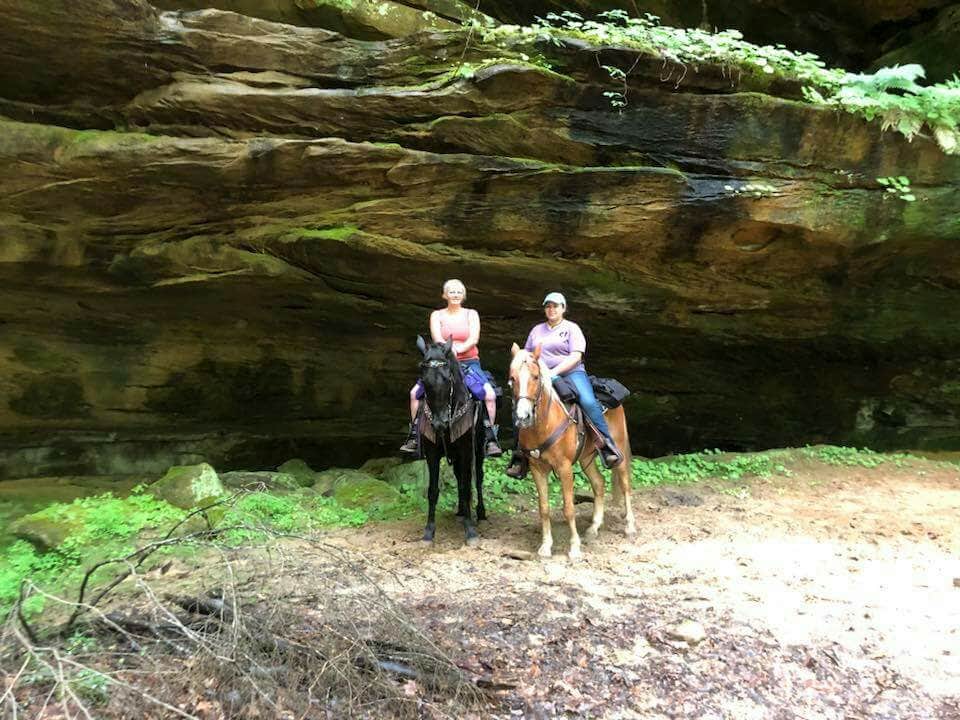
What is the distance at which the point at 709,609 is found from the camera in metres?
4.33

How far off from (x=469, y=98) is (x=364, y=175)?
1.72 meters

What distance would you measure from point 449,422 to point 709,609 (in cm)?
295

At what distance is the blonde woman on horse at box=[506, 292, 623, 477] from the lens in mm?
6133

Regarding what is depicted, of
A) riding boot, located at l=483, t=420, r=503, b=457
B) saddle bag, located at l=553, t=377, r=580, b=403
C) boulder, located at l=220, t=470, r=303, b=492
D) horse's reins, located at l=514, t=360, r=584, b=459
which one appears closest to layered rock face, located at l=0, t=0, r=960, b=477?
boulder, located at l=220, t=470, r=303, b=492

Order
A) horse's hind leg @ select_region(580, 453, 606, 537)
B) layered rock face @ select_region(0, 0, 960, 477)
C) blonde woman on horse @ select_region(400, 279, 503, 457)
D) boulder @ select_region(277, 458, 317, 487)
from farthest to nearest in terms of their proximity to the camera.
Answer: boulder @ select_region(277, 458, 317, 487) → layered rock face @ select_region(0, 0, 960, 477) → horse's hind leg @ select_region(580, 453, 606, 537) → blonde woman on horse @ select_region(400, 279, 503, 457)

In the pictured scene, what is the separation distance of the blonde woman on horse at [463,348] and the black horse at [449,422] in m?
0.14

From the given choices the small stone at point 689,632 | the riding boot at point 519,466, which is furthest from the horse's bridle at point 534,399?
the small stone at point 689,632

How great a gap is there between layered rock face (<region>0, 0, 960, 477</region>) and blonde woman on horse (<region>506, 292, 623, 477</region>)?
190 centimetres

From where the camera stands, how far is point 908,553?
570 centimetres

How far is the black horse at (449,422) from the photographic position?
5672mm

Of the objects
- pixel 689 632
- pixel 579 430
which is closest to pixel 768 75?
pixel 579 430

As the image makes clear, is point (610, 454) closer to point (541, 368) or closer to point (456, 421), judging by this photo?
point (541, 368)

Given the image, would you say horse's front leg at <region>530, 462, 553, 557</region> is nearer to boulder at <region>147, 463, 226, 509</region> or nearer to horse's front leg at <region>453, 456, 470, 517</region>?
horse's front leg at <region>453, 456, 470, 517</region>

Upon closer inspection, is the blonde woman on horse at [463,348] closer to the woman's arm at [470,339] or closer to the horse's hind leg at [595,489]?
the woman's arm at [470,339]
